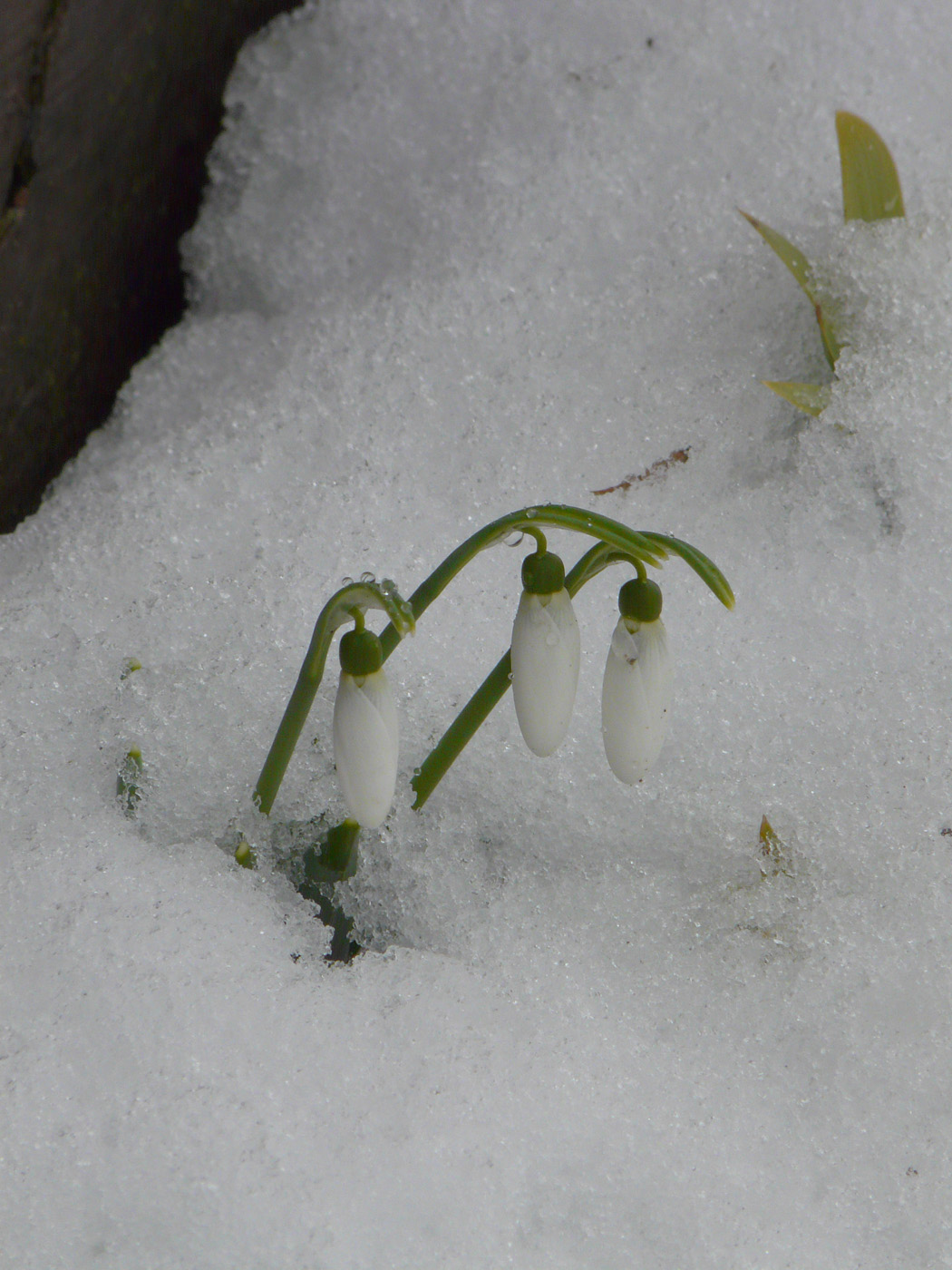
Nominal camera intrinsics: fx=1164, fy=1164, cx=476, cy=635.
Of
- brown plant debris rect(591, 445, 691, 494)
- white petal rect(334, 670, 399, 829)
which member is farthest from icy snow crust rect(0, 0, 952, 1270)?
white petal rect(334, 670, 399, 829)

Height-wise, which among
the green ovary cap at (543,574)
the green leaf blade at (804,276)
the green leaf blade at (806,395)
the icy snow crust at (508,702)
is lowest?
the icy snow crust at (508,702)

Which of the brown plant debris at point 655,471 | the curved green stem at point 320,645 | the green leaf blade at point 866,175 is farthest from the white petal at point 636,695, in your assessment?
the green leaf blade at point 866,175

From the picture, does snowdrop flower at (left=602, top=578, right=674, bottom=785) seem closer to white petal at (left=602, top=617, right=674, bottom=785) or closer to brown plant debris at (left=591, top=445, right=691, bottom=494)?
white petal at (left=602, top=617, right=674, bottom=785)

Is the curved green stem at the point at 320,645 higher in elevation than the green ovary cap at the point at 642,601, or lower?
lower

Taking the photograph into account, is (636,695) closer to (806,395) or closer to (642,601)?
(642,601)

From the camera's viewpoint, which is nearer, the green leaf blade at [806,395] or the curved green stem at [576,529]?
the curved green stem at [576,529]

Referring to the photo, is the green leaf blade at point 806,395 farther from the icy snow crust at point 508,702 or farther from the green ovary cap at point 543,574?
the green ovary cap at point 543,574

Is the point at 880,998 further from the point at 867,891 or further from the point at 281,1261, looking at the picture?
the point at 281,1261
